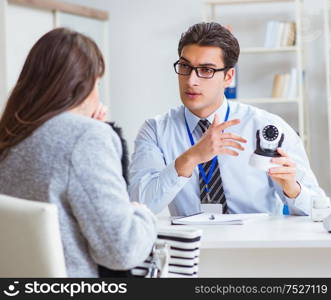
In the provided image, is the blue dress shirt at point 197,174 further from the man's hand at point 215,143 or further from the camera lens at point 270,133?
the camera lens at point 270,133

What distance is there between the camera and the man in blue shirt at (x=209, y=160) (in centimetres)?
267

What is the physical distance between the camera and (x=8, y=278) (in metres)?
1.62

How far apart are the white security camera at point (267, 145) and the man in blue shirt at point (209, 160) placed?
0.18m

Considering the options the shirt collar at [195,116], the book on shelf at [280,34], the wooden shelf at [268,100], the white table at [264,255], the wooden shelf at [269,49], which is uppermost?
the book on shelf at [280,34]

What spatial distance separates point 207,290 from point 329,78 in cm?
373

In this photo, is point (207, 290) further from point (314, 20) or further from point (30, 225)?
point (314, 20)

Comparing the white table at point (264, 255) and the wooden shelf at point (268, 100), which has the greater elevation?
the wooden shelf at point (268, 100)

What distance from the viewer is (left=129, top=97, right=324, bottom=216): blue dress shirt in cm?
266

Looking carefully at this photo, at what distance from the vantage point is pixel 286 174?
251 centimetres

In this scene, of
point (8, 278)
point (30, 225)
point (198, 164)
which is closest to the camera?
point (30, 225)

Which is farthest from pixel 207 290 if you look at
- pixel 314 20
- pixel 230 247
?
pixel 314 20

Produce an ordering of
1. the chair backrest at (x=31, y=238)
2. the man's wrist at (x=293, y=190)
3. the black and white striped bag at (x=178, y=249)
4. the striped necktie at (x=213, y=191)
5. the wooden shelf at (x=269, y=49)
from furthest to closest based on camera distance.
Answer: the wooden shelf at (x=269, y=49) → the striped necktie at (x=213, y=191) → the man's wrist at (x=293, y=190) → the black and white striped bag at (x=178, y=249) → the chair backrest at (x=31, y=238)

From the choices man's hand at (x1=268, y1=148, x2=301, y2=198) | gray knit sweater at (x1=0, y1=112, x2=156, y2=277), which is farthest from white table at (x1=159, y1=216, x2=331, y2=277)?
gray knit sweater at (x1=0, y1=112, x2=156, y2=277)

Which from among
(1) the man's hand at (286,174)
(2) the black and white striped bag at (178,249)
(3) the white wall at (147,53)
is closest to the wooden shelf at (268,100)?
(3) the white wall at (147,53)
